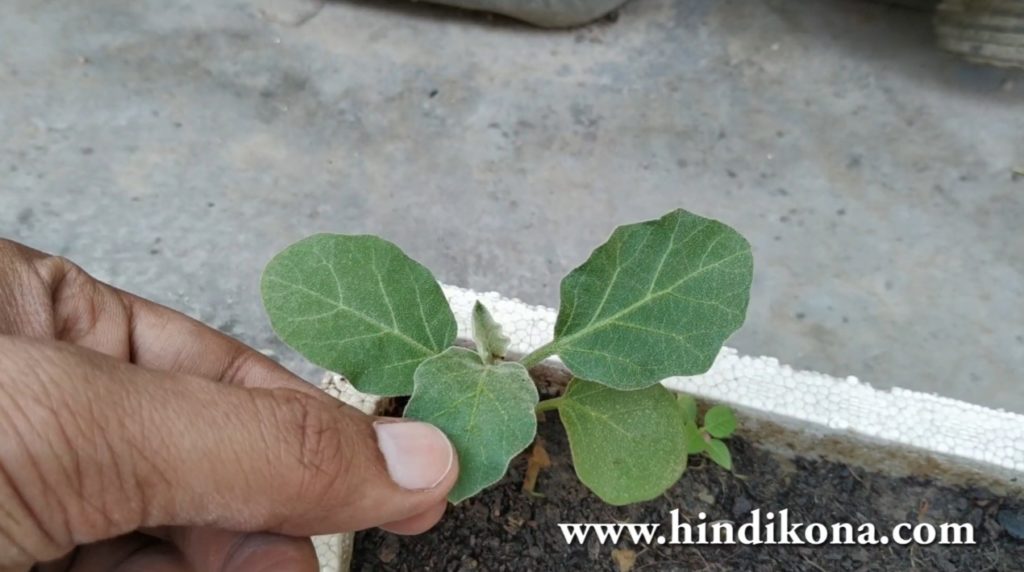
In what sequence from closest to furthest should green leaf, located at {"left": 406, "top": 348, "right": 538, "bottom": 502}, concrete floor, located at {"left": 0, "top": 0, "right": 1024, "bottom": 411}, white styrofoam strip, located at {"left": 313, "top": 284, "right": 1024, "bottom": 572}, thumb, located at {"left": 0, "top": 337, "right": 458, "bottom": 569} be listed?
1. thumb, located at {"left": 0, "top": 337, "right": 458, "bottom": 569}
2. green leaf, located at {"left": 406, "top": 348, "right": 538, "bottom": 502}
3. white styrofoam strip, located at {"left": 313, "top": 284, "right": 1024, "bottom": 572}
4. concrete floor, located at {"left": 0, "top": 0, "right": 1024, "bottom": 411}

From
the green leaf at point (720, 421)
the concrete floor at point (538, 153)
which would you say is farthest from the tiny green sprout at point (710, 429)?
the concrete floor at point (538, 153)

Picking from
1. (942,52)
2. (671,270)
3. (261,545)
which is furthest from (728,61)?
(261,545)

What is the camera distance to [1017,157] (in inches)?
69.2

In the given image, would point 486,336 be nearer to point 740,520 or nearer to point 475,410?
point 475,410

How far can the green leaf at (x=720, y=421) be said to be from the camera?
823mm

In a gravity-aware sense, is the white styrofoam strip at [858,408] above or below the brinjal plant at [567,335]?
below

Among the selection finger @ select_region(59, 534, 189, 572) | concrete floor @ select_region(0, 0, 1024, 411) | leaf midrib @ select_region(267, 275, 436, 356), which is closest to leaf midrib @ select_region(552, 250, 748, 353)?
leaf midrib @ select_region(267, 275, 436, 356)

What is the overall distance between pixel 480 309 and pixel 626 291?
0.11 metres

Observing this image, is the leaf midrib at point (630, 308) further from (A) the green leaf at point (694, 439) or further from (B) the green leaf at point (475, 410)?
(A) the green leaf at point (694, 439)

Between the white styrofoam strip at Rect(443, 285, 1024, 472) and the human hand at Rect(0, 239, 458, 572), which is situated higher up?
the human hand at Rect(0, 239, 458, 572)

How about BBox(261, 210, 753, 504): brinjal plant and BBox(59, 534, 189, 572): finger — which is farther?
BBox(59, 534, 189, 572): finger

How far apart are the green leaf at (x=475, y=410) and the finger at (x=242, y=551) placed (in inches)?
6.8

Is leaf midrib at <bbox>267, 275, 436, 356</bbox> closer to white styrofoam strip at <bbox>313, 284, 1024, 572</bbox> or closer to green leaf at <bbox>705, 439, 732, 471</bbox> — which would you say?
white styrofoam strip at <bbox>313, 284, 1024, 572</bbox>

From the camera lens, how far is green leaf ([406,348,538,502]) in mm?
604
